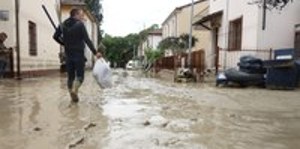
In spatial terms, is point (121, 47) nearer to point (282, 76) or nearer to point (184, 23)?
point (184, 23)

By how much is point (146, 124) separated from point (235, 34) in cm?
1520

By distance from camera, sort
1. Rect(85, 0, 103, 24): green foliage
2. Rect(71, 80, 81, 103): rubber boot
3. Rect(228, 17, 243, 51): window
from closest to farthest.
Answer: Rect(71, 80, 81, 103): rubber boot
Rect(228, 17, 243, 51): window
Rect(85, 0, 103, 24): green foliage

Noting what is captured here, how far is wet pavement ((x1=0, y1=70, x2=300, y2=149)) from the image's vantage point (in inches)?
206

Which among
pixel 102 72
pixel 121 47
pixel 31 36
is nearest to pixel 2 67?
pixel 31 36

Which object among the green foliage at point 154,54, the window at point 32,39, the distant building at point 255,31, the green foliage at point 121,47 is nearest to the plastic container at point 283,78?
the distant building at point 255,31

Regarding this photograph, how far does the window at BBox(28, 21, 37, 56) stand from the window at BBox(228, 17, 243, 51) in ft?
27.2

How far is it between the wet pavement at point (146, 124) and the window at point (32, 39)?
11.2 m

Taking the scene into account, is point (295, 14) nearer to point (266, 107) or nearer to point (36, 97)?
point (266, 107)

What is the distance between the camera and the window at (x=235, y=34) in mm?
19967

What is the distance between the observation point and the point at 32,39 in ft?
69.2

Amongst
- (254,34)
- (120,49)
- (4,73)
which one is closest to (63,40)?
(4,73)

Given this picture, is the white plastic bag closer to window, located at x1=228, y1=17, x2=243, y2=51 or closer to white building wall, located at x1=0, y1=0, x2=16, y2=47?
white building wall, located at x1=0, y1=0, x2=16, y2=47

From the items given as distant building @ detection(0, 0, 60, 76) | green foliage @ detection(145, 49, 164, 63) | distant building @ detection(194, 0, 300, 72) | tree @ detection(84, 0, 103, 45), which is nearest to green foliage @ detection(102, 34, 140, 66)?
tree @ detection(84, 0, 103, 45)

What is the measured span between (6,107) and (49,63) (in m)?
16.6
